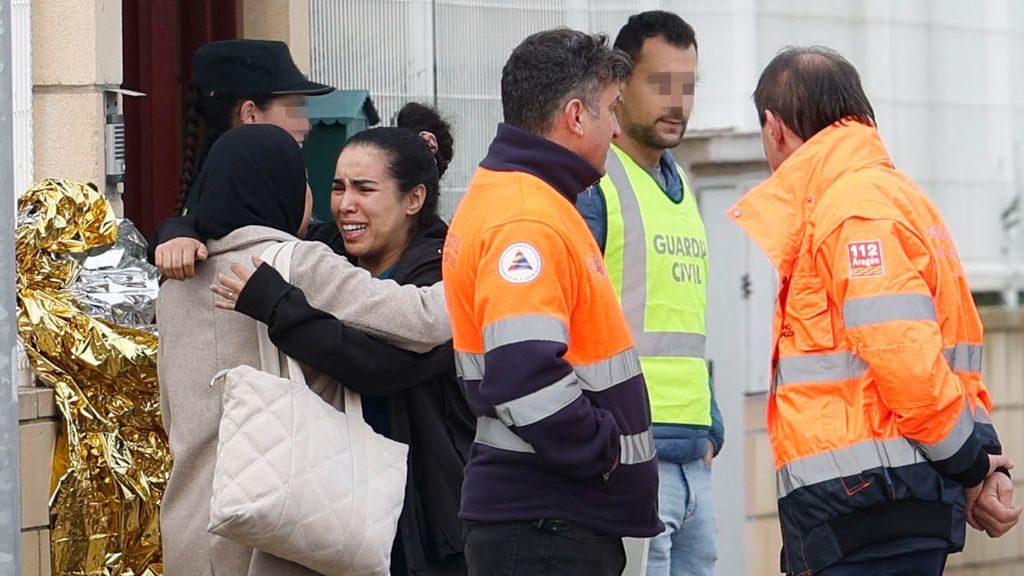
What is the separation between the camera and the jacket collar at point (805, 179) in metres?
4.12

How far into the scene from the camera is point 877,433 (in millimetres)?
4008

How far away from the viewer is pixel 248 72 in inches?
207

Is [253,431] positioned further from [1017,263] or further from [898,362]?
[1017,263]

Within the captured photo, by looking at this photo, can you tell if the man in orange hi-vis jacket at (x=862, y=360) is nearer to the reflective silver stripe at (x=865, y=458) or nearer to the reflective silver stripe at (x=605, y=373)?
the reflective silver stripe at (x=865, y=458)

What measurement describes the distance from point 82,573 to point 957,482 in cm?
253

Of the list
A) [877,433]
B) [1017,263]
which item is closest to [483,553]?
[877,433]

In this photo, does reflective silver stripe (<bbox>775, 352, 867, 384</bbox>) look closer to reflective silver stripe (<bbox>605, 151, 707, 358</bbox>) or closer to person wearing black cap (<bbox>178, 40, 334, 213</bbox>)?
reflective silver stripe (<bbox>605, 151, 707, 358</bbox>)

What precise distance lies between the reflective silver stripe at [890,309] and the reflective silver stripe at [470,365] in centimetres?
86

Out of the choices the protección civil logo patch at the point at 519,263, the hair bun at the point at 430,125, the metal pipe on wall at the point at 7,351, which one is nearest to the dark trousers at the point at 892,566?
the protección civil logo patch at the point at 519,263

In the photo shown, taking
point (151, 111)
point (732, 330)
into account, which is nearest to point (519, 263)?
point (151, 111)

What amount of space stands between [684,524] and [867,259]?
3.85 ft

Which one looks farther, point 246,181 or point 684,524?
point 684,524

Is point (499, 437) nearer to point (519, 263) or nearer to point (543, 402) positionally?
point (543, 402)

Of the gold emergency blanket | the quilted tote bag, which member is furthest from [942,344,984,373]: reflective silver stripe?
the gold emergency blanket
